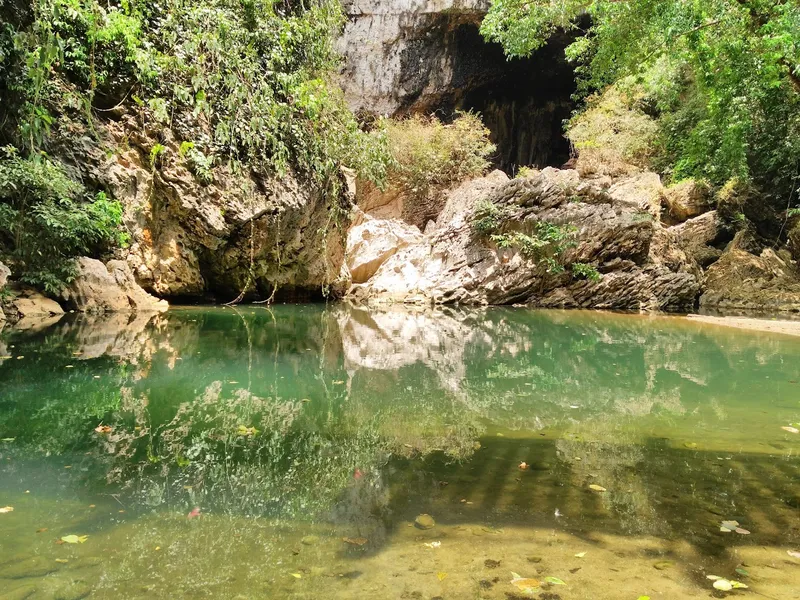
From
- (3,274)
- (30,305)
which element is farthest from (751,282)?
(3,274)

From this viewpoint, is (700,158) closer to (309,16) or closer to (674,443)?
(309,16)

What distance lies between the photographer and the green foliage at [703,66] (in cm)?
870

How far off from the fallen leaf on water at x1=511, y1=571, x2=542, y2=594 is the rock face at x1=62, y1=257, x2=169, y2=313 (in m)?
9.08

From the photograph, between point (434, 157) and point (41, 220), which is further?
point (434, 157)

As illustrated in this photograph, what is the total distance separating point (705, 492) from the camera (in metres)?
2.55

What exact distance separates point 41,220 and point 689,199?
58.3ft

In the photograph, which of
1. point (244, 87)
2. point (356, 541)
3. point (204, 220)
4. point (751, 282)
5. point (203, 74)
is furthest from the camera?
point (751, 282)

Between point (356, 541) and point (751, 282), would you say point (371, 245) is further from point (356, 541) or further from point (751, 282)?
point (356, 541)

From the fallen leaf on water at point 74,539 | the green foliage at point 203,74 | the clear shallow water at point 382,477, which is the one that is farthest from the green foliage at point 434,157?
the fallen leaf on water at point 74,539

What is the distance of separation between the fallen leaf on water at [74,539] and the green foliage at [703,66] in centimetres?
1009

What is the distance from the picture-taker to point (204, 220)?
1088 cm

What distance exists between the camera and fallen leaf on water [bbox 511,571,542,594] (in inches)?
68.6

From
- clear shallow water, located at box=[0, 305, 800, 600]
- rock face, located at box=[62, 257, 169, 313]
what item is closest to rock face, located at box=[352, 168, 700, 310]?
rock face, located at box=[62, 257, 169, 313]

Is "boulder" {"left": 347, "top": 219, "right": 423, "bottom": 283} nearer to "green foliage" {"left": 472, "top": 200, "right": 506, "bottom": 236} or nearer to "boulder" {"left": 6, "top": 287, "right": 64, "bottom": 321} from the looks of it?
"green foliage" {"left": 472, "top": 200, "right": 506, "bottom": 236}
